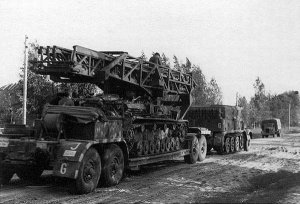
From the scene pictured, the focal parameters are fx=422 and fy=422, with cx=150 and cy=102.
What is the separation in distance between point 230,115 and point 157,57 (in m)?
8.88

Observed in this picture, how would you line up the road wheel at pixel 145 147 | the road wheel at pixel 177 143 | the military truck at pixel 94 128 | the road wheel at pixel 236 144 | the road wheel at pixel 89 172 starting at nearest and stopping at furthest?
the road wheel at pixel 89 172 → the military truck at pixel 94 128 → the road wheel at pixel 145 147 → the road wheel at pixel 177 143 → the road wheel at pixel 236 144

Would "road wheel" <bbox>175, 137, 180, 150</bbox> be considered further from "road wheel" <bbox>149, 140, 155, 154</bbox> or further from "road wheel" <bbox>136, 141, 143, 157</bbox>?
"road wheel" <bbox>136, 141, 143, 157</bbox>

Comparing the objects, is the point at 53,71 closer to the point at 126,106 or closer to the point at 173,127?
the point at 126,106

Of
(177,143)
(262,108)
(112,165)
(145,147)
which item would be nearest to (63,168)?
(112,165)

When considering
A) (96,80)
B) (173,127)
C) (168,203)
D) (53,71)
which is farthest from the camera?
(173,127)

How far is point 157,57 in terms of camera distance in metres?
15.0

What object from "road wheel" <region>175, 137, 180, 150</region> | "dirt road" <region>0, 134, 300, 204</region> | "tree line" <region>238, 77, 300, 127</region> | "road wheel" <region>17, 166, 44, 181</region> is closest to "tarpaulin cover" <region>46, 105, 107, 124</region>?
"dirt road" <region>0, 134, 300, 204</region>

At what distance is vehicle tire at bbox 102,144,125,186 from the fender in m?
1.25

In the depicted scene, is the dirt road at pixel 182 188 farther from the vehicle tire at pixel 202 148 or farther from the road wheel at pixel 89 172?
the vehicle tire at pixel 202 148

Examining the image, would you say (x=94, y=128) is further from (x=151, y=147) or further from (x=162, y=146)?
(x=162, y=146)

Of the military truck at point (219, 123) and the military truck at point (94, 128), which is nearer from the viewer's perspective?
the military truck at point (94, 128)

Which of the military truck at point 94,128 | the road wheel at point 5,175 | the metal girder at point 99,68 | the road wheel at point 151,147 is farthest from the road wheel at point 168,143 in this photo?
the road wheel at point 5,175

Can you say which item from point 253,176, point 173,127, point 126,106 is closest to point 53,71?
point 126,106

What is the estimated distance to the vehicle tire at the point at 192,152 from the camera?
56.0 ft
